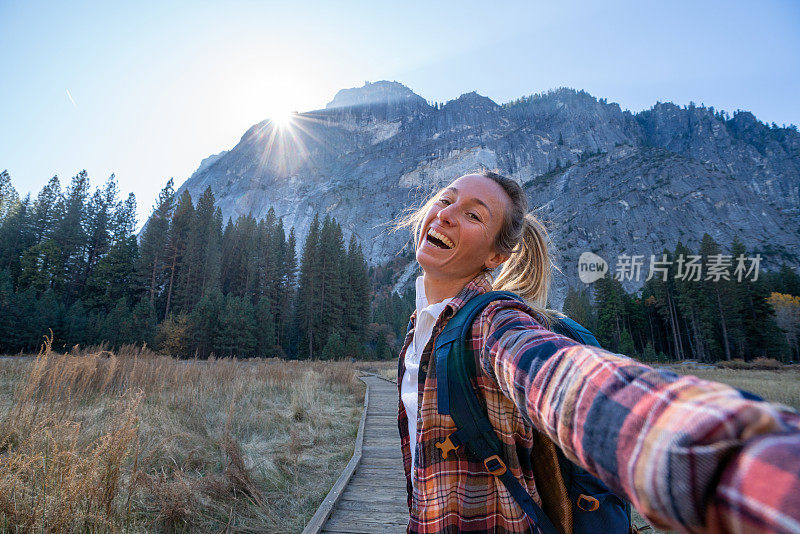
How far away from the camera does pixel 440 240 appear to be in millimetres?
1516

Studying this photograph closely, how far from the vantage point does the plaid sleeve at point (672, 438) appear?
11.5 inches

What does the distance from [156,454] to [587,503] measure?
14.5ft

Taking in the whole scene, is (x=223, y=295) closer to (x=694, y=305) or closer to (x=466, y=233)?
(x=466, y=233)

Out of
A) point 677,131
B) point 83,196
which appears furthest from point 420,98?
point 83,196

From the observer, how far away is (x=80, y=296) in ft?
115

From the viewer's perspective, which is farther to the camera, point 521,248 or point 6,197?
point 6,197

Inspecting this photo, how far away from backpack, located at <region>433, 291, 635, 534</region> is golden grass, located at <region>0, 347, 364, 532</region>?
7.63ft

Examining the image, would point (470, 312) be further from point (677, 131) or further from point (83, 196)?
point (677, 131)

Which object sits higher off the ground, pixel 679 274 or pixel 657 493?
pixel 679 274

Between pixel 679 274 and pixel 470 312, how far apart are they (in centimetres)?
5360

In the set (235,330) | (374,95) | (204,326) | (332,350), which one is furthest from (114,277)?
(374,95)

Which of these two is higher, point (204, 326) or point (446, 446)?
point (446, 446)

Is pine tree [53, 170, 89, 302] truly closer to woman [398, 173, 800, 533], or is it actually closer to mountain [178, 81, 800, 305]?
mountain [178, 81, 800, 305]

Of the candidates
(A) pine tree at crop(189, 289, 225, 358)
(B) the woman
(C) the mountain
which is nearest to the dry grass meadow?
(B) the woman
